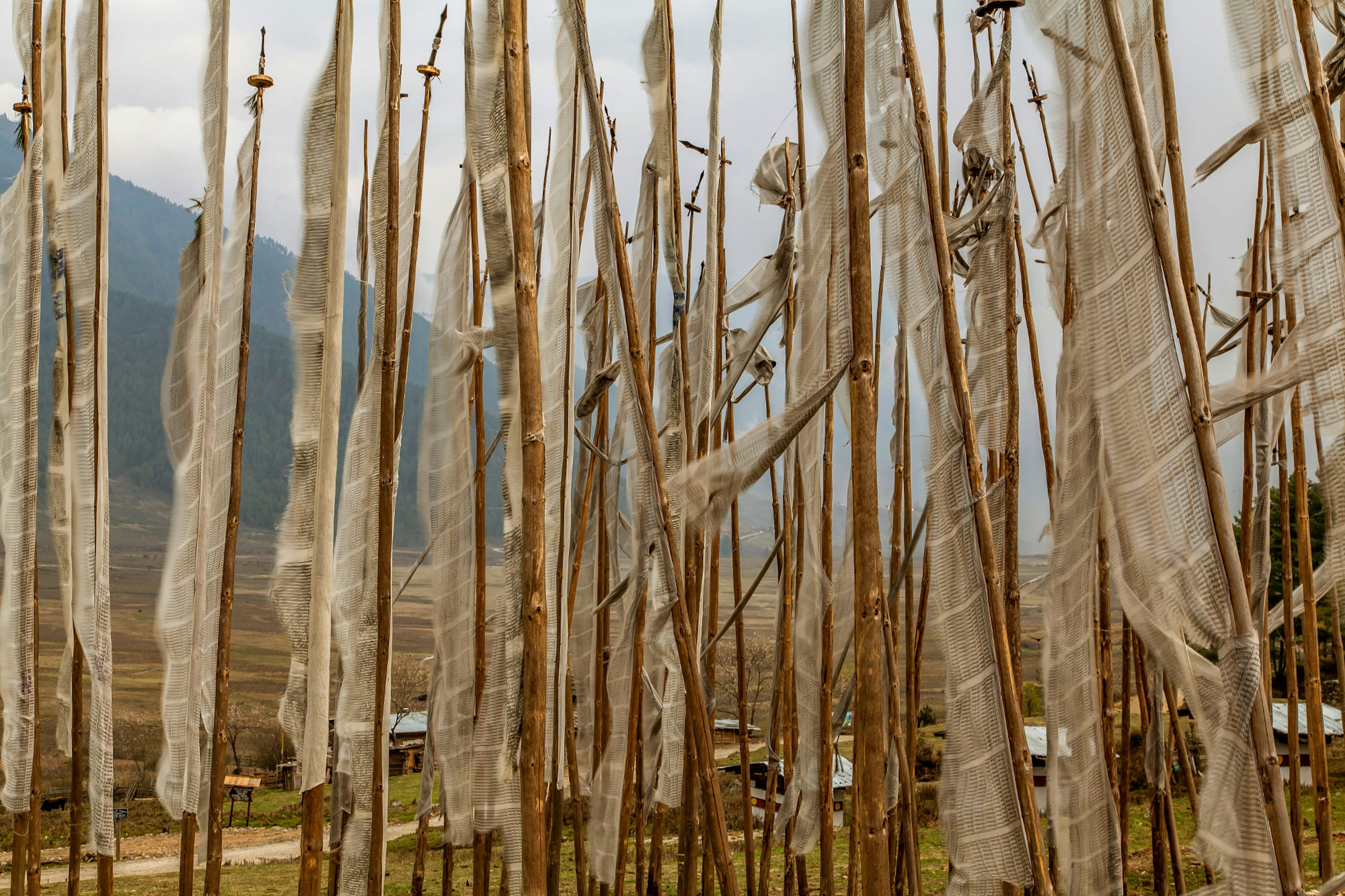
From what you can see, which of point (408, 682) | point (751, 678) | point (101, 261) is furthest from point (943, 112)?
point (751, 678)

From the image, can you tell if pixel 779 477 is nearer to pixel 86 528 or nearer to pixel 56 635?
pixel 86 528

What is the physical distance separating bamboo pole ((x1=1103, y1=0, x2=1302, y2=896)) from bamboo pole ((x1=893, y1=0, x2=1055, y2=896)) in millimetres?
172

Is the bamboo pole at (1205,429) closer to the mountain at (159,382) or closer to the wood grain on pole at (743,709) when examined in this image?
the wood grain on pole at (743,709)

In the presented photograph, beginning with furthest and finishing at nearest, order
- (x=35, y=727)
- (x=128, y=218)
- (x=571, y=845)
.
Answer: (x=128, y=218)
(x=571, y=845)
(x=35, y=727)

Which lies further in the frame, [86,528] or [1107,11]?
[86,528]

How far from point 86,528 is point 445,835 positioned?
0.66 m

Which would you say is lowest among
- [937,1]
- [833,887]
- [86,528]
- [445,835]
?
[833,887]

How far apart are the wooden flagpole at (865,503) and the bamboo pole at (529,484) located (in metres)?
0.28

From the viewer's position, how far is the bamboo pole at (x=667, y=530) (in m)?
0.96

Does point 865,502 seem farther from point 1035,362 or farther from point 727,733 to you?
point 727,733

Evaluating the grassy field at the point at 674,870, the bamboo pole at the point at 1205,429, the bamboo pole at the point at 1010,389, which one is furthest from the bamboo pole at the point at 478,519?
the grassy field at the point at 674,870

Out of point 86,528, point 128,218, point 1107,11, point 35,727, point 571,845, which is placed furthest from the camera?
point 128,218

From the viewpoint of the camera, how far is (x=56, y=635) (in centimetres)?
2409

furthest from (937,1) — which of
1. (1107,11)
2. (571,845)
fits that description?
(571,845)
